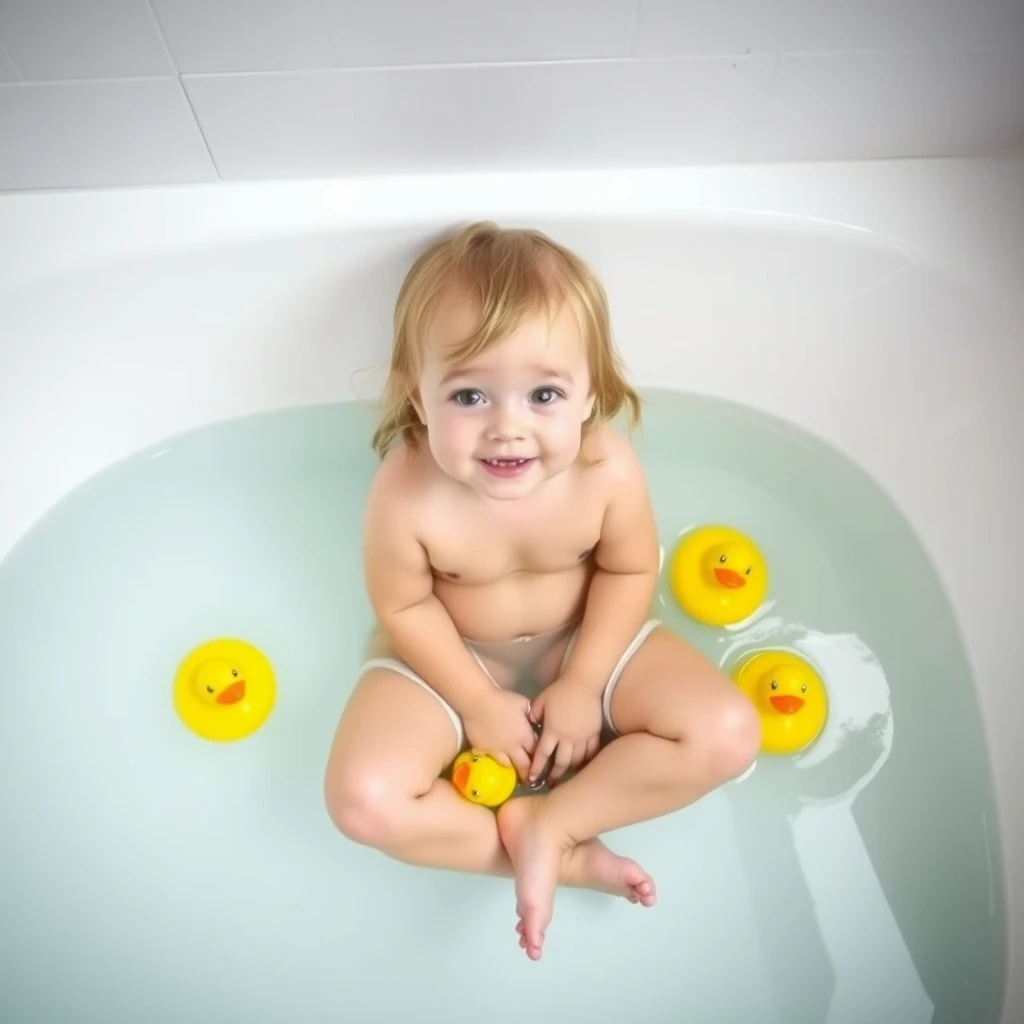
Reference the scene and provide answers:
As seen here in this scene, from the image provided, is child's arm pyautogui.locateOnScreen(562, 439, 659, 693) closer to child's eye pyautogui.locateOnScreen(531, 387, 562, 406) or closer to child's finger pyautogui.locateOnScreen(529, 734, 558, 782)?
child's finger pyautogui.locateOnScreen(529, 734, 558, 782)

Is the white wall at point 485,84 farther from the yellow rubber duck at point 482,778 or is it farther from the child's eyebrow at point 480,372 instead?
the yellow rubber duck at point 482,778

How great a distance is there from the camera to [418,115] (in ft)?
2.77

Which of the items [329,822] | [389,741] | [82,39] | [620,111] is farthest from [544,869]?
[82,39]

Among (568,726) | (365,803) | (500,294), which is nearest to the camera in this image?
(500,294)

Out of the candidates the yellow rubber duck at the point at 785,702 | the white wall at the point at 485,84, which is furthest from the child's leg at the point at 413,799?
the white wall at the point at 485,84

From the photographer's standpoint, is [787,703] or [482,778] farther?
[787,703]

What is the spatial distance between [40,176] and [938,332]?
3.05 feet

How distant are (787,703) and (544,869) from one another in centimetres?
33

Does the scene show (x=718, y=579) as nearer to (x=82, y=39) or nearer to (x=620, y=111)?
(x=620, y=111)

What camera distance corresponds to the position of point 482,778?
2.97 feet

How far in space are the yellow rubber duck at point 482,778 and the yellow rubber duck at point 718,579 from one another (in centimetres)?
32

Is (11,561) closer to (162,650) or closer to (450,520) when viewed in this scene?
(162,650)

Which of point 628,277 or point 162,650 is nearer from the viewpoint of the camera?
point 628,277

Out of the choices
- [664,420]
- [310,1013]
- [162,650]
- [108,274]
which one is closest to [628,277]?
[664,420]
